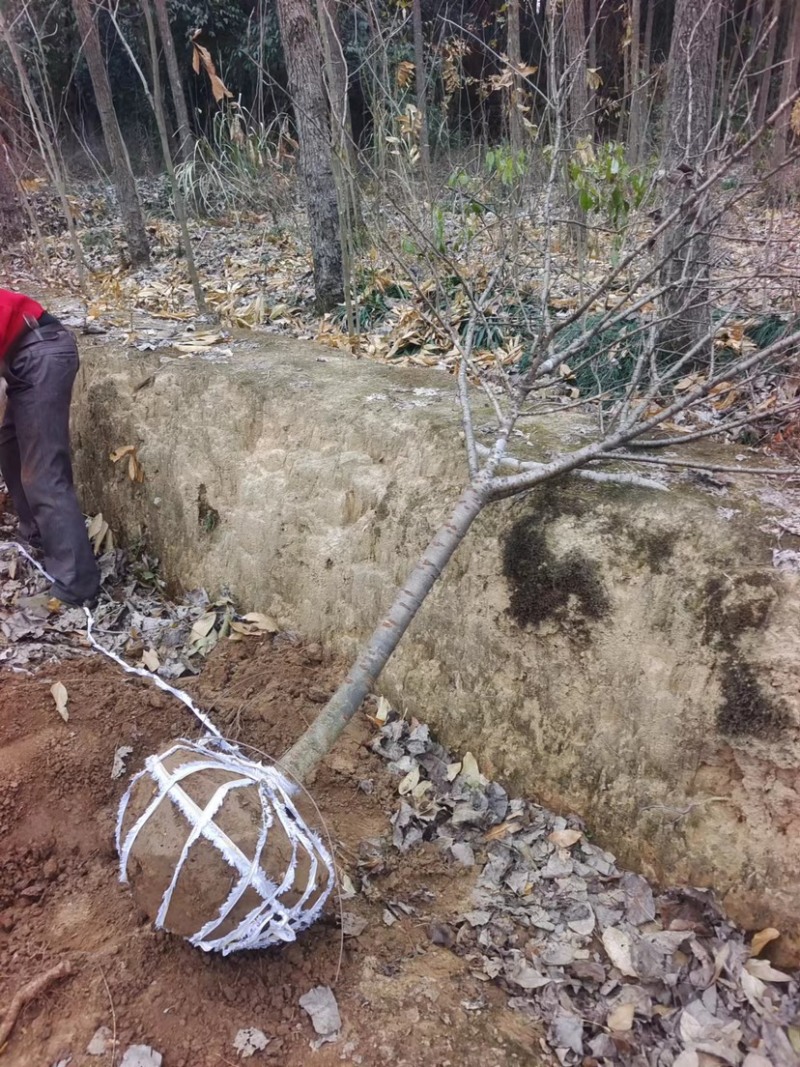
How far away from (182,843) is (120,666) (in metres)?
1.54

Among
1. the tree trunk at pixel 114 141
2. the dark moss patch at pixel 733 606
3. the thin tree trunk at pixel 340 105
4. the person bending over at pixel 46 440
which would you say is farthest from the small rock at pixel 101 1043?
the tree trunk at pixel 114 141

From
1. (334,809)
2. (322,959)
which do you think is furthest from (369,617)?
(322,959)

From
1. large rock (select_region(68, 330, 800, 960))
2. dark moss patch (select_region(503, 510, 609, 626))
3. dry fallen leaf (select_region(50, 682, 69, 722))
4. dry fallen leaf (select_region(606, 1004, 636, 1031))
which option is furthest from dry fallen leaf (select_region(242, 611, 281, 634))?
dry fallen leaf (select_region(606, 1004, 636, 1031))

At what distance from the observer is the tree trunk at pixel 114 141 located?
6742mm

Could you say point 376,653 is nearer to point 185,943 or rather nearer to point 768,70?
point 185,943

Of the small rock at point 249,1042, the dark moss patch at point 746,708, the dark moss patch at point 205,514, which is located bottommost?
the small rock at point 249,1042

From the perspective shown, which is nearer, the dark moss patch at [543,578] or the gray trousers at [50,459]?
the dark moss patch at [543,578]

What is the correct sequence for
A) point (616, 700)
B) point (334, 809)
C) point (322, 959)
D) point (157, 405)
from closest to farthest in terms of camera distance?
point (322, 959)
point (616, 700)
point (334, 809)
point (157, 405)

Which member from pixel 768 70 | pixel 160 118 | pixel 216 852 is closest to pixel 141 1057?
pixel 216 852

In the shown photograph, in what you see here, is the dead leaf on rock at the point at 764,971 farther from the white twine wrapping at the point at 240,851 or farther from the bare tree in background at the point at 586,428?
the bare tree in background at the point at 586,428

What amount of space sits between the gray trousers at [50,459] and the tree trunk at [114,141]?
4.59 meters

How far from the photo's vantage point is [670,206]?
362 centimetres

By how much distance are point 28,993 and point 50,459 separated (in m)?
2.40

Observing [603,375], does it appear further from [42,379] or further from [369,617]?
[42,379]
